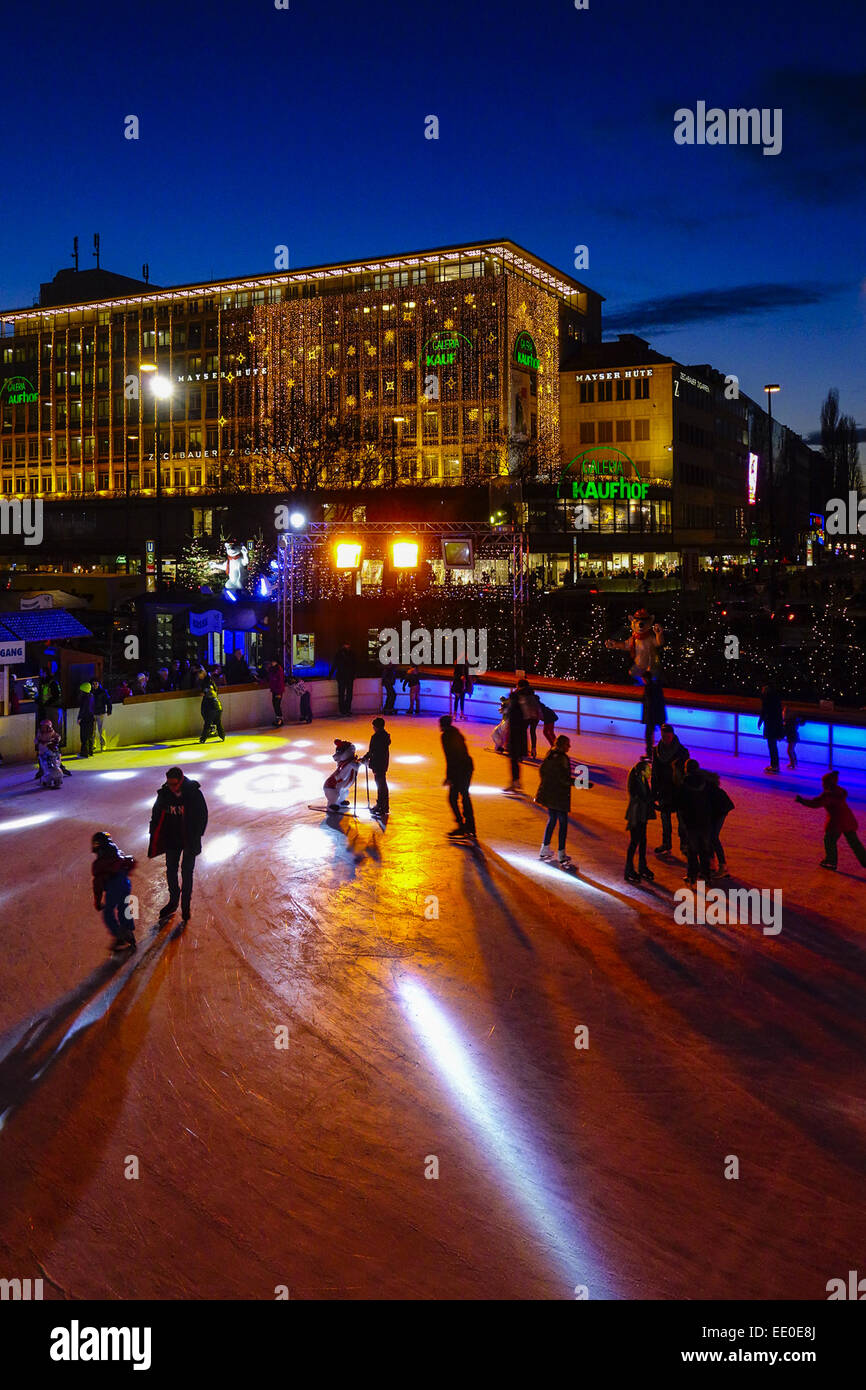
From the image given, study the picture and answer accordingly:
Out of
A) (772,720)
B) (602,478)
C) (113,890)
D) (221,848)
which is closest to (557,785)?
(221,848)

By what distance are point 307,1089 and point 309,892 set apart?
4.32 metres

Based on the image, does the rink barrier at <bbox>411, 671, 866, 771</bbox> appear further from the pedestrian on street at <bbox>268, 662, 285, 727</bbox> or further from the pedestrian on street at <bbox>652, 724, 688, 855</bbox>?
the pedestrian on street at <bbox>652, 724, 688, 855</bbox>

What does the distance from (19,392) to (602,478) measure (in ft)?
165

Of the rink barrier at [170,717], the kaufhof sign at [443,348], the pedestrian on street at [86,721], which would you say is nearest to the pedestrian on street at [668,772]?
the pedestrian on street at [86,721]

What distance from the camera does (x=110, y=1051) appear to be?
717 centimetres

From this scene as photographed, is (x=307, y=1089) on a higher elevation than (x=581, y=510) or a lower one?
lower

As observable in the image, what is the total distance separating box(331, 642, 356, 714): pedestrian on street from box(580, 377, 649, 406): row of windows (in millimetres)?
52033

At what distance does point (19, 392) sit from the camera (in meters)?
86.0

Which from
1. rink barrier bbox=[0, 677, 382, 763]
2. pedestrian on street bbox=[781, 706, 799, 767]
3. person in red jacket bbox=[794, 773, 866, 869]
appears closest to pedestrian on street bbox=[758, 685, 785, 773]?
pedestrian on street bbox=[781, 706, 799, 767]

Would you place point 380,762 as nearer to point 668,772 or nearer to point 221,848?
point 221,848

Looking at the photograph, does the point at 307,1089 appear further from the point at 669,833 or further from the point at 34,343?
the point at 34,343
